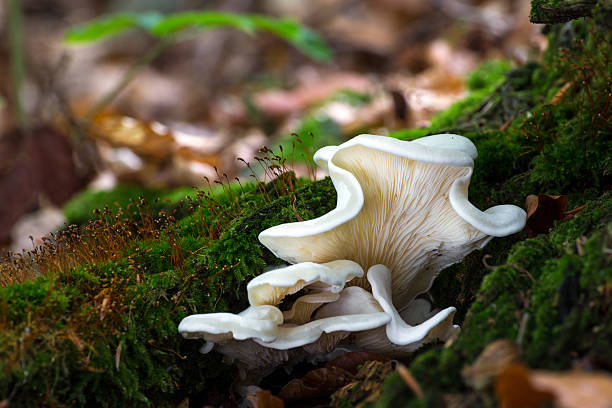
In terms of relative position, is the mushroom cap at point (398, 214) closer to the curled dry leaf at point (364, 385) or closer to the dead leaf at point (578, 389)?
the curled dry leaf at point (364, 385)

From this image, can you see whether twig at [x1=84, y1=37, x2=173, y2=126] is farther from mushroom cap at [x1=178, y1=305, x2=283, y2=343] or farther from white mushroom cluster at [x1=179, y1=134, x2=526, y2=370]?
mushroom cap at [x1=178, y1=305, x2=283, y2=343]

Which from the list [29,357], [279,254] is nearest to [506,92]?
[279,254]

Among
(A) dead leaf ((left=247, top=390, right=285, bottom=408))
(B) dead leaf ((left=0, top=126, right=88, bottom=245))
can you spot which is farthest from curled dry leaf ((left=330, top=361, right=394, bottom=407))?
(B) dead leaf ((left=0, top=126, right=88, bottom=245))

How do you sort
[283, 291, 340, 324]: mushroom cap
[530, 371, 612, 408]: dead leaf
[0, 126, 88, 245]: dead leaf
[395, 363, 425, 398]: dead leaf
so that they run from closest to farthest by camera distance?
[530, 371, 612, 408]: dead leaf
[395, 363, 425, 398]: dead leaf
[283, 291, 340, 324]: mushroom cap
[0, 126, 88, 245]: dead leaf

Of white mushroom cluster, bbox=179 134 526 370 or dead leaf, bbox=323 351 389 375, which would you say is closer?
white mushroom cluster, bbox=179 134 526 370

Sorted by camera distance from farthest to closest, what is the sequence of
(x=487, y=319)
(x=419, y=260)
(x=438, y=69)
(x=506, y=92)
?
(x=438, y=69) → (x=506, y=92) → (x=419, y=260) → (x=487, y=319)

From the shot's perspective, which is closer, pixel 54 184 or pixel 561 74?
pixel 561 74

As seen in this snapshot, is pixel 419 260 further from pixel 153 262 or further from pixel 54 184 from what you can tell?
pixel 54 184

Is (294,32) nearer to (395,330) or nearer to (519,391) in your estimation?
(395,330)

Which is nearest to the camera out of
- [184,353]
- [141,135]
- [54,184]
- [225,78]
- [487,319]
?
[487,319]
